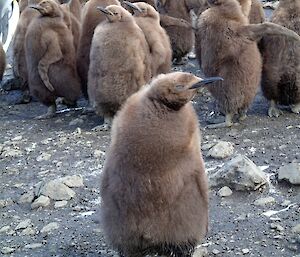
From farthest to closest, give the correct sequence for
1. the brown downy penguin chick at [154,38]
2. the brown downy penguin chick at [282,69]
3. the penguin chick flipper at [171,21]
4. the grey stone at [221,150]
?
1. the penguin chick flipper at [171,21]
2. the brown downy penguin chick at [154,38]
3. the brown downy penguin chick at [282,69]
4. the grey stone at [221,150]

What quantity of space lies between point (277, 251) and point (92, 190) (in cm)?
136

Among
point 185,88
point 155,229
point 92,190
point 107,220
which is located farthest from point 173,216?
Result: point 92,190

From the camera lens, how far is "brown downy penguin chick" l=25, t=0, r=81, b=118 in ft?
19.3

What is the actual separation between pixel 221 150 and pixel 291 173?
0.70 meters

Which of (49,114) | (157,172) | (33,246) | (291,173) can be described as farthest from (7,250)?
(49,114)

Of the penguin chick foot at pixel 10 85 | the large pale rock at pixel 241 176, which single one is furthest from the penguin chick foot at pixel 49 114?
the large pale rock at pixel 241 176

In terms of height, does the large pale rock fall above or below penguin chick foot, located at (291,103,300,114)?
above

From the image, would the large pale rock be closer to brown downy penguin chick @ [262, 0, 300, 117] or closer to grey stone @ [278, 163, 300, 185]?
grey stone @ [278, 163, 300, 185]

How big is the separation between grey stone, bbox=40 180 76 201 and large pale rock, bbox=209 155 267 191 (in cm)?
94

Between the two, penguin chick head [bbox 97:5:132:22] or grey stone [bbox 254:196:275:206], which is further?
penguin chick head [bbox 97:5:132:22]

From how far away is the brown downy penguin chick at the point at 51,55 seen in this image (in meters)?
5.87

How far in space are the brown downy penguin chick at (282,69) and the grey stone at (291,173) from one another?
1447mm

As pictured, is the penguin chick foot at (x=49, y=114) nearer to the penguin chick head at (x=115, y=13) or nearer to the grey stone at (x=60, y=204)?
the penguin chick head at (x=115, y=13)

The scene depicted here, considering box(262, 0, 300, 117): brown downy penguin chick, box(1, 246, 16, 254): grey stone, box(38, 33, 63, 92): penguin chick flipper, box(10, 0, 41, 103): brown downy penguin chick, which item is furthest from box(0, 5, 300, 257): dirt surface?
box(38, 33, 63, 92): penguin chick flipper
